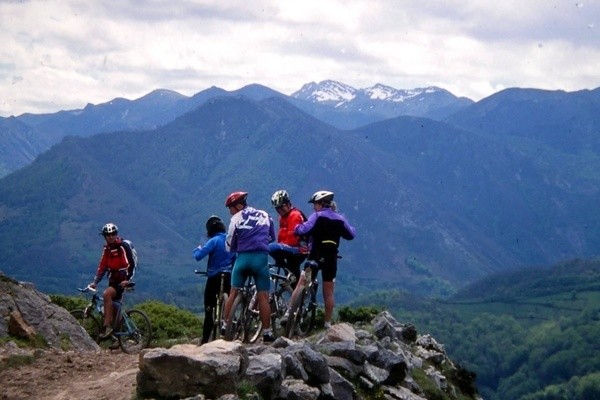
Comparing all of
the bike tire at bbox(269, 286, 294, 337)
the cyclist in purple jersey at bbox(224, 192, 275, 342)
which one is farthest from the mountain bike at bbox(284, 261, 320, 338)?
the cyclist in purple jersey at bbox(224, 192, 275, 342)

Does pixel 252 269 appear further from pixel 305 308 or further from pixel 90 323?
pixel 90 323

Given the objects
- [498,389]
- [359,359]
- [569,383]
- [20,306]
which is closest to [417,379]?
[359,359]

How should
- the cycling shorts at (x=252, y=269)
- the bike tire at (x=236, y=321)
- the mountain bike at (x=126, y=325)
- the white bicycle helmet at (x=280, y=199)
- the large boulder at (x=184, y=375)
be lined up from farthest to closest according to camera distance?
the mountain bike at (x=126, y=325), the white bicycle helmet at (x=280, y=199), the bike tire at (x=236, y=321), the cycling shorts at (x=252, y=269), the large boulder at (x=184, y=375)

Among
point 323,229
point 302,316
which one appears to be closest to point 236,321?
point 302,316

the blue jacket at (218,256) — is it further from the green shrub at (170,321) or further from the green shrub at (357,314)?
the green shrub at (170,321)

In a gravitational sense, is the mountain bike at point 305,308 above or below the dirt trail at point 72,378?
above

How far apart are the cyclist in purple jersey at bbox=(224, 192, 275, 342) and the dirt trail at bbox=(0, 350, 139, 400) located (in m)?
2.69

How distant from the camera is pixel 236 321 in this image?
16125mm

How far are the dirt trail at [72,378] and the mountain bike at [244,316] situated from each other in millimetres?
2089

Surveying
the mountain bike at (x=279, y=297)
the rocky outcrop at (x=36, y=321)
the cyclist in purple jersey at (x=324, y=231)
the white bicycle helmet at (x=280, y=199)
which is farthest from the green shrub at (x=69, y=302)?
the cyclist in purple jersey at (x=324, y=231)

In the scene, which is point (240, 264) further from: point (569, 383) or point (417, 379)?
point (569, 383)

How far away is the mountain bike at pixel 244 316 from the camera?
15.8 m

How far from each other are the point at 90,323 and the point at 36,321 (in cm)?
290

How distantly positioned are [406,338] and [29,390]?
10486 millimetres
